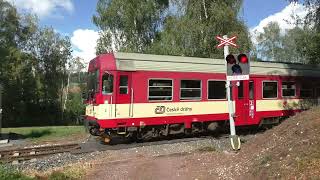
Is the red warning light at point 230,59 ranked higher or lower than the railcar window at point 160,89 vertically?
higher

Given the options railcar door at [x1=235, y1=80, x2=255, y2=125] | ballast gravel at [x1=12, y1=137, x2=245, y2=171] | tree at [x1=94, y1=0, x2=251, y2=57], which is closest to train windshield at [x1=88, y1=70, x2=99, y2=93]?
ballast gravel at [x1=12, y1=137, x2=245, y2=171]

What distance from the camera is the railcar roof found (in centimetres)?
1691

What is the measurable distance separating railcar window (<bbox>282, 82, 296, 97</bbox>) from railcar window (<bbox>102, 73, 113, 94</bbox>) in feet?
30.2

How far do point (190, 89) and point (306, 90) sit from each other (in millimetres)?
7612

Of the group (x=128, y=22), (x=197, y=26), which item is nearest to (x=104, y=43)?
(x=128, y=22)

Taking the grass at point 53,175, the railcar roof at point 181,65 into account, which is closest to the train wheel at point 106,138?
the railcar roof at point 181,65

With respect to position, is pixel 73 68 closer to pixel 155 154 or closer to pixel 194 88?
pixel 194 88

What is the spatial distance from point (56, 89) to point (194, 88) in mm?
39725

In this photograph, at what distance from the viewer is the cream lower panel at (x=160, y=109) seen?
16594mm

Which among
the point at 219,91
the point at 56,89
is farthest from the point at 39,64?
the point at 219,91

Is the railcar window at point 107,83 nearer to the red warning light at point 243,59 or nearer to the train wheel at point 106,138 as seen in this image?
the train wheel at point 106,138

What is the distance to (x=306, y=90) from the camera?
2302 centimetres

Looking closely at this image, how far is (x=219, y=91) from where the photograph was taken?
19.4 metres

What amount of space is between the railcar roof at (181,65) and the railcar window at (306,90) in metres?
0.82
